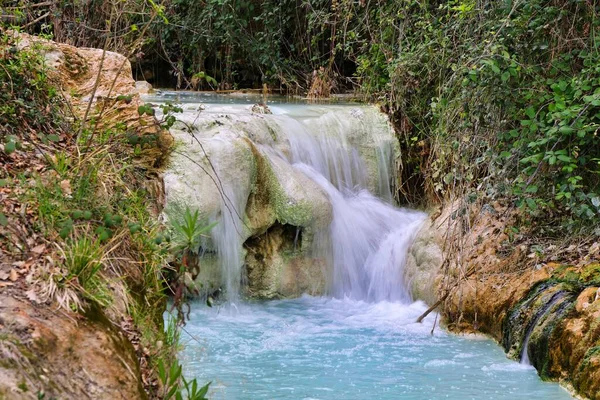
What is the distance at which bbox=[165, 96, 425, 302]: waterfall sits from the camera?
8406 millimetres

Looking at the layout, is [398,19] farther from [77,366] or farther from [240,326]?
[77,366]

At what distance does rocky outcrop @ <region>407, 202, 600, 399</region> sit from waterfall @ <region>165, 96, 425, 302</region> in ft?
2.04

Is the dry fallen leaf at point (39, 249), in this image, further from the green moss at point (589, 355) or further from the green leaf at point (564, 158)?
the green leaf at point (564, 158)

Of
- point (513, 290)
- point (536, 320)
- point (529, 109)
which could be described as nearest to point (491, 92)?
point (529, 109)

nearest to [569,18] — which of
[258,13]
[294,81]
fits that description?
[294,81]

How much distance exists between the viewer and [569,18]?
7457 mm

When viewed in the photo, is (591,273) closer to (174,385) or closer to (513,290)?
(513,290)

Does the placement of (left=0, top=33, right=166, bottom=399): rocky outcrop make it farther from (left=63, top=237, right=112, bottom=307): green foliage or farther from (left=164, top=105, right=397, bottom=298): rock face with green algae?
(left=164, top=105, right=397, bottom=298): rock face with green algae

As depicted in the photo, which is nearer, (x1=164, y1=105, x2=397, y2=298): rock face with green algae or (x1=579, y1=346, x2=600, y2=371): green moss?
(x1=579, y1=346, x2=600, y2=371): green moss

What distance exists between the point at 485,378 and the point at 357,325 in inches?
68.9

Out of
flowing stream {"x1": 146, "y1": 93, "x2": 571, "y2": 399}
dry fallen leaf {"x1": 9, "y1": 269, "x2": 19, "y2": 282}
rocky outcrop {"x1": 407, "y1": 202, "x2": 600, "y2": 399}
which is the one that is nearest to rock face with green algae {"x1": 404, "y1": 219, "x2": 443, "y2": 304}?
rocky outcrop {"x1": 407, "y1": 202, "x2": 600, "y2": 399}

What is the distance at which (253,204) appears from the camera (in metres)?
8.76

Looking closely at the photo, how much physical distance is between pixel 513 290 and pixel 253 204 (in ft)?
9.53

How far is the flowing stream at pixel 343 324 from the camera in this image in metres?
5.97
